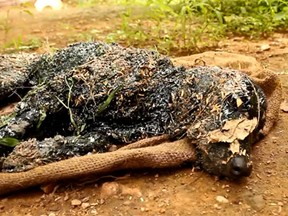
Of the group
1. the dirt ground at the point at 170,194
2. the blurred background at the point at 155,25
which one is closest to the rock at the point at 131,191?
the dirt ground at the point at 170,194

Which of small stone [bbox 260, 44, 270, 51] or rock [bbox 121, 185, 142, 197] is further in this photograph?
small stone [bbox 260, 44, 270, 51]

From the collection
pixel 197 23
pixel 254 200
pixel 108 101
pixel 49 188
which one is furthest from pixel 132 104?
pixel 197 23

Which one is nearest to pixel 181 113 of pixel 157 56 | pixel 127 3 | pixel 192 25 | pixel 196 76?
pixel 196 76

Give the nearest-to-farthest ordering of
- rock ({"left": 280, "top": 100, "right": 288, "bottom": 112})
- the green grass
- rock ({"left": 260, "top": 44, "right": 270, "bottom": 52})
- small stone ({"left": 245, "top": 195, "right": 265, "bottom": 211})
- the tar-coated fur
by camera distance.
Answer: small stone ({"left": 245, "top": 195, "right": 265, "bottom": 211}) → the tar-coated fur → rock ({"left": 280, "top": 100, "right": 288, "bottom": 112}) → rock ({"left": 260, "top": 44, "right": 270, "bottom": 52}) → the green grass

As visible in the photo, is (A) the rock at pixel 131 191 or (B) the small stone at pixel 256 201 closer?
(B) the small stone at pixel 256 201

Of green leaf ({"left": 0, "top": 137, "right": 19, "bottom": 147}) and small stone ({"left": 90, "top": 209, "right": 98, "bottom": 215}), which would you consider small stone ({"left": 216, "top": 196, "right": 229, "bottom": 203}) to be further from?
green leaf ({"left": 0, "top": 137, "right": 19, "bottom": 147})

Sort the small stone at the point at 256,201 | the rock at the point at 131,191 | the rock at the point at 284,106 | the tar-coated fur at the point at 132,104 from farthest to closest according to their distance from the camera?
the rock at the point at 284,106 → the tar-coated fur at the point at 132,104 → the rock at the point at 131,191 → the small stone at the point at 256,201

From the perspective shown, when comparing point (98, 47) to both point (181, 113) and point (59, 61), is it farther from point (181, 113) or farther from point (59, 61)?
point (181, 113)

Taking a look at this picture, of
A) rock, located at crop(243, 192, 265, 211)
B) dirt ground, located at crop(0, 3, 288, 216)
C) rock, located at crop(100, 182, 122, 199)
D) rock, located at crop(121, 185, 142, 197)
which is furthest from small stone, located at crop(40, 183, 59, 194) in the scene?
rock, located at crop(243, 192, 265, 211)

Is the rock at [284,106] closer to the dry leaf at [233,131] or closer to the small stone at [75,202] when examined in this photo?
the dry leaf at [233,131]

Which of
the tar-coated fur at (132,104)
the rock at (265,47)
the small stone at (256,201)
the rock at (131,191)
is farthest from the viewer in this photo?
the rock at (265,47)
